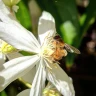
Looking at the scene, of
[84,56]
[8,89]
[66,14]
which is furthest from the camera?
[84,56]

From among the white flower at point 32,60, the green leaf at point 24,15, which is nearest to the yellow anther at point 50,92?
the white flower at point 32,60

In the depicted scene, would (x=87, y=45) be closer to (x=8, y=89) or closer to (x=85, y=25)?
(x=85, y=25)

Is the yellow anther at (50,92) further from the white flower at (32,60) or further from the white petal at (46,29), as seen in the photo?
the white petal at (46,29)

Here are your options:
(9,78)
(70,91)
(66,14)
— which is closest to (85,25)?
(66,14)

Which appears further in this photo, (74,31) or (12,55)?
(74,31)

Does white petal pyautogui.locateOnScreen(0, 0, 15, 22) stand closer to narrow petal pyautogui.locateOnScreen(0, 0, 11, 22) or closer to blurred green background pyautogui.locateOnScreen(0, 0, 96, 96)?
narrow petal pyautogui.locateOnScreen(0, 0, 11, 22)

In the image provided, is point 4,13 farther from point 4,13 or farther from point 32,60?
point 32,60

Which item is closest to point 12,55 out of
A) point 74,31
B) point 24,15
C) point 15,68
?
point 15,68
